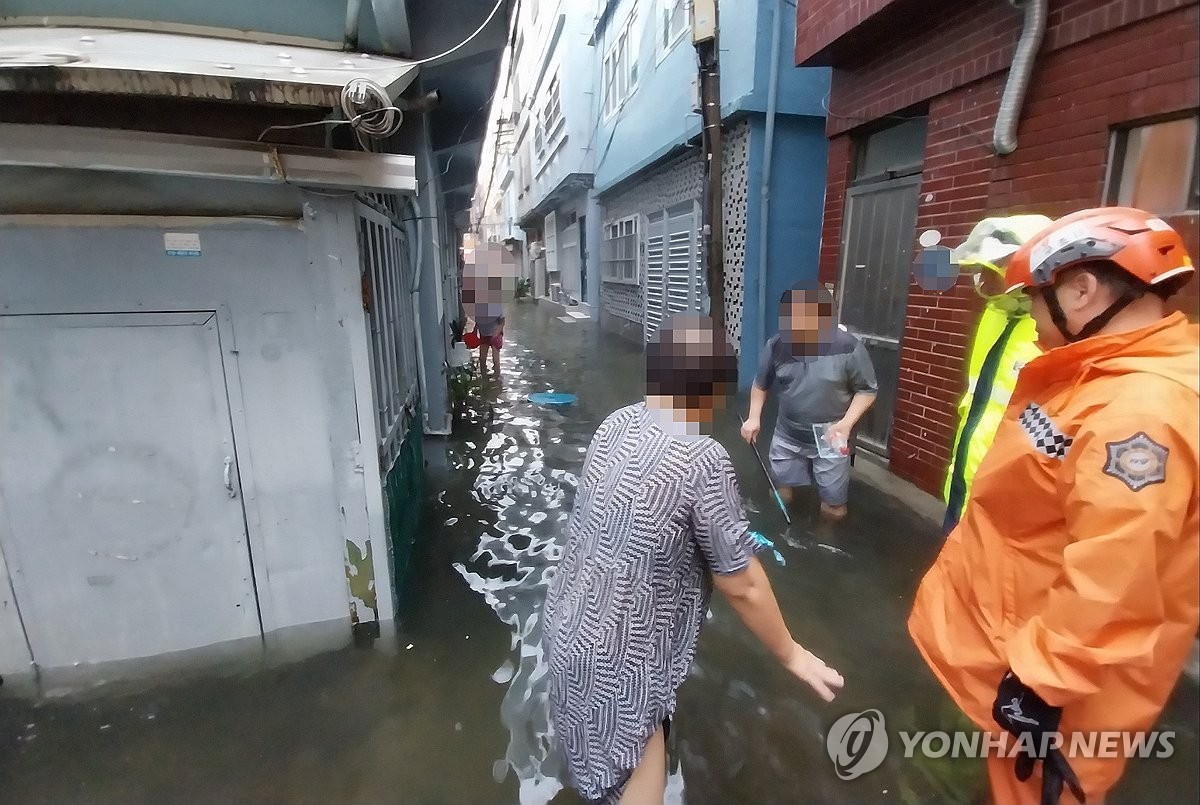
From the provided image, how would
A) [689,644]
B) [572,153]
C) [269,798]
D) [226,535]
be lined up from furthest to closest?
[572,153], [226,535], [269,798], [689,644]

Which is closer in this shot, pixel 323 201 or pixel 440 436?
pixel 323 201

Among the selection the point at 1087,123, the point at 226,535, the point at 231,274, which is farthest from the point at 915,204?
the point at 226,535

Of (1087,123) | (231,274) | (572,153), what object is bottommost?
(231,274)

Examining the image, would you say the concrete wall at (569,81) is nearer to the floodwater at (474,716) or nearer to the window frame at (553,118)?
the window frame at (553,118)

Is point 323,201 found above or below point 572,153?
below

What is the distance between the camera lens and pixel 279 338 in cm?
272

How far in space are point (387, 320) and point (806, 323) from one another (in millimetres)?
2535

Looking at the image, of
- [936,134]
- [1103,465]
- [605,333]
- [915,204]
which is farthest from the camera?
[605,333]

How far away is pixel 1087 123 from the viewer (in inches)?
121

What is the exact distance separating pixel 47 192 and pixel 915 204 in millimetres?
5147

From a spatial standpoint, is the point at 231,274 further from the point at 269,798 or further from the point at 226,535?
the point at 269,798

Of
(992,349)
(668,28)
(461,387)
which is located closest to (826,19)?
(992,349)

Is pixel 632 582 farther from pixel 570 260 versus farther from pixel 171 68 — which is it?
pixel 570 260

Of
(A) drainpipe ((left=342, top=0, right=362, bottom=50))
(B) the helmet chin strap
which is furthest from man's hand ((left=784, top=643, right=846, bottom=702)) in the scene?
(A) drainpipe ((left=342, top=0, right=362, bottom=50))
